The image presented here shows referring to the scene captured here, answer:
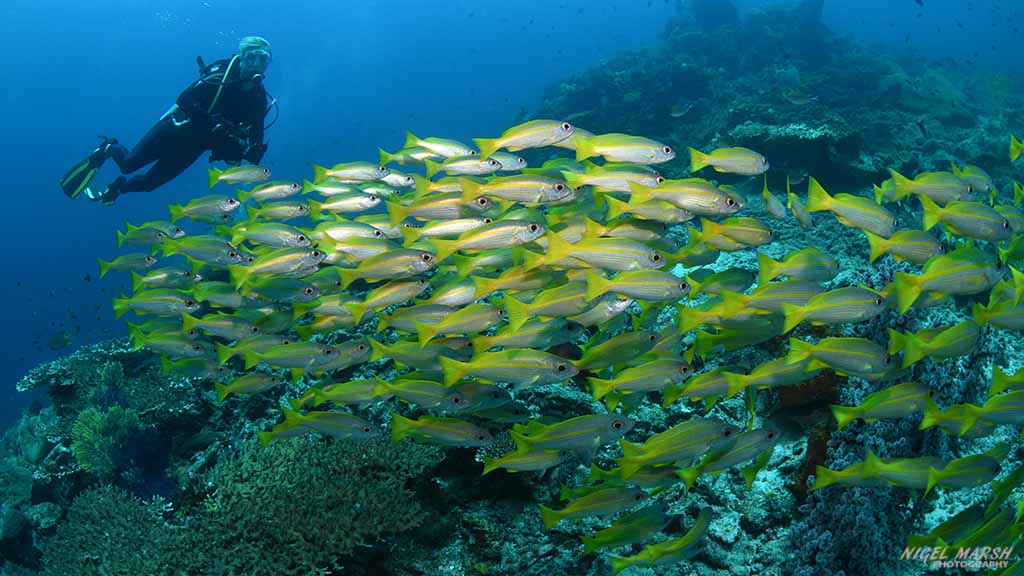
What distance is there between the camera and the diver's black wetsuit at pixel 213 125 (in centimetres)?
1091

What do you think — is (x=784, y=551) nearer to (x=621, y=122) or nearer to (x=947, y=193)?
(x=947, y=193)

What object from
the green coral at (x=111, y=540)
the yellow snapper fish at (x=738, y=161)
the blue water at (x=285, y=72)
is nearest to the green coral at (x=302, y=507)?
the green coral at (x=111, y=540)

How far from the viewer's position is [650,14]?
134625mm

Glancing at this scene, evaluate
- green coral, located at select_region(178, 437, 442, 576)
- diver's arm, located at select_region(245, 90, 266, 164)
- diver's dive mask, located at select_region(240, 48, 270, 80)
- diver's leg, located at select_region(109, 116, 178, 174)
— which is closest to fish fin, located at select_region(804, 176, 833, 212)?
green coral, located at select_region(178, 437, 442, 576)

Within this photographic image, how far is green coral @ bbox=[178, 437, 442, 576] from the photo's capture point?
4137 millimetres

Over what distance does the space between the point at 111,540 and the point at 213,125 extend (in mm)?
8778

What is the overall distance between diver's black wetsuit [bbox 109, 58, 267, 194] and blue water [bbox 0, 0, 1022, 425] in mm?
56799

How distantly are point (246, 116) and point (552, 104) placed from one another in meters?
14.6

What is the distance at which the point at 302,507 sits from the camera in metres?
4.37

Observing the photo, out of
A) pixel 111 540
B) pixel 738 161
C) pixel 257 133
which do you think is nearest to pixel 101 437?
pixel 111 540

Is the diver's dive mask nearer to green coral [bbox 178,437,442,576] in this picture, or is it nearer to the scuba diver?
the scuba diver

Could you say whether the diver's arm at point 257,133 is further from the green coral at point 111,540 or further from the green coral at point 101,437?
the green coral at point 111,540

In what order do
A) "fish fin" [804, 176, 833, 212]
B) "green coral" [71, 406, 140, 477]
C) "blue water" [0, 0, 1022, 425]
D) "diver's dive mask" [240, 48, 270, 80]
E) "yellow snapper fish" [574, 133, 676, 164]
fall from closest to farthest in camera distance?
1. "fish fin" [804, 176, 833, 212]
2. "yellow snapper fish" [574, 133, 676, 164]
3. "green coral" [71, 406, 140, 477]
4. "diver's dive mask" [240, 48, 270, 80]
5. "blue water" [0, 0, 1022, 425]

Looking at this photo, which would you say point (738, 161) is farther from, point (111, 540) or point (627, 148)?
point (111, 540)
